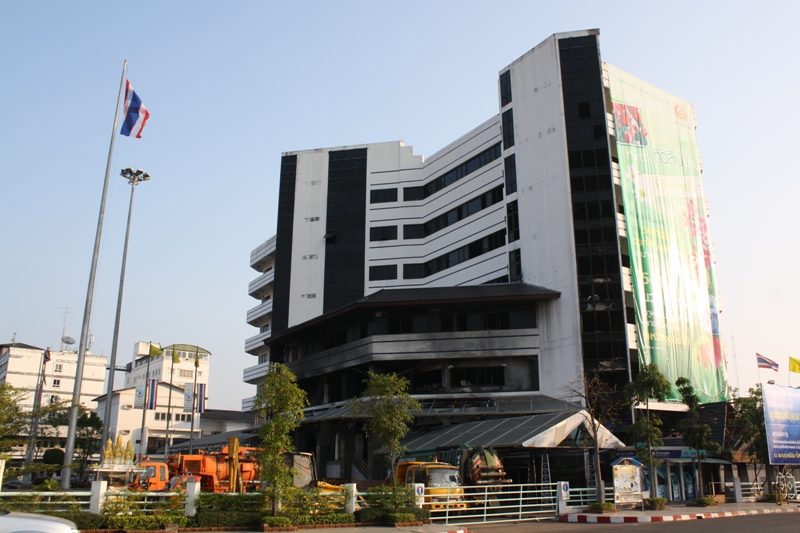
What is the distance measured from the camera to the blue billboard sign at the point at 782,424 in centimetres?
4100

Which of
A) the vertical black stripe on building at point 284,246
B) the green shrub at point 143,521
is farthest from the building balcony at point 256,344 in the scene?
the green shrub at point 143,521

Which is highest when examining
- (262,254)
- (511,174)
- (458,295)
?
(262,254)

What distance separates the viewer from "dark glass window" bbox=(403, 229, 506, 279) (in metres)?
63.4

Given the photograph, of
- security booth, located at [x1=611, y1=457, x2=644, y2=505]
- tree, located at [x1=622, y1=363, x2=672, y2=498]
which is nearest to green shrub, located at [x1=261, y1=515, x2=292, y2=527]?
security booth, located at [x1=611, y1=457, x2=644, y2=505]

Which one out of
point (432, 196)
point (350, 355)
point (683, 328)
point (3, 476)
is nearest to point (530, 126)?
point (432, 196)

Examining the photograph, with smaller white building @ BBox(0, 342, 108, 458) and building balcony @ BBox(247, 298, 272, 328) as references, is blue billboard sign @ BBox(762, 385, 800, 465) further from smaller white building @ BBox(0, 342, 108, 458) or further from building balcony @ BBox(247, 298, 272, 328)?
smaller white building @ BBox(0, 342, 108, 458)

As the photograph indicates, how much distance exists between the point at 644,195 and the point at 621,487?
32499 mm

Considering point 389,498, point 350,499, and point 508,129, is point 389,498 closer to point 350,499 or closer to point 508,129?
point 350,499

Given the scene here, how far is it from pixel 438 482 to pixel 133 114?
72.1 feet

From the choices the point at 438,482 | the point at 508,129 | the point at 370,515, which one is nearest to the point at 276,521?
the point at 370,515

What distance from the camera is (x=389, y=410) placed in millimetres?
35344

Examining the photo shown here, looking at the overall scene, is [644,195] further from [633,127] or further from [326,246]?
[326,246]

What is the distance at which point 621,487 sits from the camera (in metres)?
32.9

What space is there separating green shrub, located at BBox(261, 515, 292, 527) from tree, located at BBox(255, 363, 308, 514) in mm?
658
